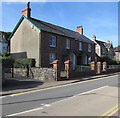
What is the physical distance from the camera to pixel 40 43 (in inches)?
794

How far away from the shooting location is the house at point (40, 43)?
20.5 m

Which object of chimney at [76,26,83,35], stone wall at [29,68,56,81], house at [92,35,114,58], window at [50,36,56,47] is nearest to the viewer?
stone wall at [29,68,56,81]

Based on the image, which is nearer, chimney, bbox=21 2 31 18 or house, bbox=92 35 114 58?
chimney, bbox=21 2 31 18

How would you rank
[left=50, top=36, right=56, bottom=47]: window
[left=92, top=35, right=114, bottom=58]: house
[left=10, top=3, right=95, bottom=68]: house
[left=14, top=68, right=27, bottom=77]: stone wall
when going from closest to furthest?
[left=14, top=68, right=27, bottom=77]: stone wall < [left=10, top=3, right=95, bottom=68]: house < [left=50, top=36, right=56, bottom=47]: window < [left=92, top=35, right=114, bottom=58]: house

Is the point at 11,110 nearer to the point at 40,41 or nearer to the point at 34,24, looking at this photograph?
the point at 40,41

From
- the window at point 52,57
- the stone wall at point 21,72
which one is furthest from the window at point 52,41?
the stone wall at point 21,72

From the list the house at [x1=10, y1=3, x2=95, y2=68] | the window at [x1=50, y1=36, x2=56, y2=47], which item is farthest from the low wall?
the window at [x1=50, y1=36, x2=56, y2=47]

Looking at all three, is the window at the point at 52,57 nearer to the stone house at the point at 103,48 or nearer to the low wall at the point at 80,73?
the low wall at the point at 80,73

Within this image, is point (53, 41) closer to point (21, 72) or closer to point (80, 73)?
point (80, 73)

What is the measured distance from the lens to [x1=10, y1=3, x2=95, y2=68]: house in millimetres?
20500

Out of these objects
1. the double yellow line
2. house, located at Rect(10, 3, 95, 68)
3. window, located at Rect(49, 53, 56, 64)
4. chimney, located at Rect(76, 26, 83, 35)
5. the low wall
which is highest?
chimney, located at Rect(76, 26, 83, 35)

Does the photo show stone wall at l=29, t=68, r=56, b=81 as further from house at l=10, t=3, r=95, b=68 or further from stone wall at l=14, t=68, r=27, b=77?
house at l=10, t=3, r=95, b=68

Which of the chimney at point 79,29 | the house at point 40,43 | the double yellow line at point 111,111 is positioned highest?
the chimney at point 79,29

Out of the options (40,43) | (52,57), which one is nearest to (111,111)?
(40,43)
